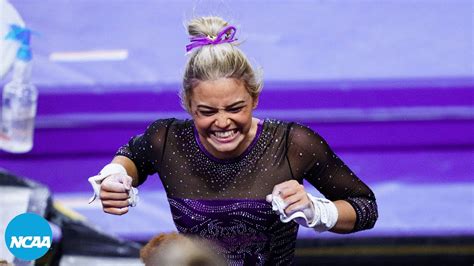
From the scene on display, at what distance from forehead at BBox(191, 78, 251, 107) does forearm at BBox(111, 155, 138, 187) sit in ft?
0.69

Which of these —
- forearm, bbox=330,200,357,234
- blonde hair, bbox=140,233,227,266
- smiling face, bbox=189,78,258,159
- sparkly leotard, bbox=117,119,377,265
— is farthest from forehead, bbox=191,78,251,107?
blonde hair, bbox=140,233,227,266

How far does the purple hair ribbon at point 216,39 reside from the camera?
1.72 metres

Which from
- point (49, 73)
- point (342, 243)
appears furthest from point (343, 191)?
point (49, 73)

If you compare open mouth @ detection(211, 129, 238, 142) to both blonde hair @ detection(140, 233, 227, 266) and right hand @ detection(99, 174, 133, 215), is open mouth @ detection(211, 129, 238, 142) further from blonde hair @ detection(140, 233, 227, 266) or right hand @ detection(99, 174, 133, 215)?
blonde hair @ detection(140, 233, 227, 266)

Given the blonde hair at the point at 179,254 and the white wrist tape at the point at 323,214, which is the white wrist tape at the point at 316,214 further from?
the blonde hair at the point at 179,254

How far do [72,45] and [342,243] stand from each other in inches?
44.2

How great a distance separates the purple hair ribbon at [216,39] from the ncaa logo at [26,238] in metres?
0.56

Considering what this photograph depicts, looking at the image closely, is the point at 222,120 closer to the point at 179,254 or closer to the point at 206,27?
the point at 206,27

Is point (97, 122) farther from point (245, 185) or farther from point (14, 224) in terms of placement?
point (245, 185)

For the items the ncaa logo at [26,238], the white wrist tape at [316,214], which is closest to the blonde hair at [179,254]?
the white wrist tape at [316,214]

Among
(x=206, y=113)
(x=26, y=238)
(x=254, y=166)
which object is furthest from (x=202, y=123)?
(x=26, y=238)

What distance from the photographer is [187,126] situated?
1858 millimetres

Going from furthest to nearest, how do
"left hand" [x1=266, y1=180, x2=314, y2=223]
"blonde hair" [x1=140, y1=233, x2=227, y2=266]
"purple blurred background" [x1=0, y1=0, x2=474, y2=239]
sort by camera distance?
"purple blurred background" [x1=0, y1=0, x2=474, y2=239], "left hand" [x1=266, y1=180, x2=314, y2=223], "blonde hair" [x1=140, y1=233, x2=227, y2=266]

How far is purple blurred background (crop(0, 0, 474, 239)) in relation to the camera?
2871 millimetres
